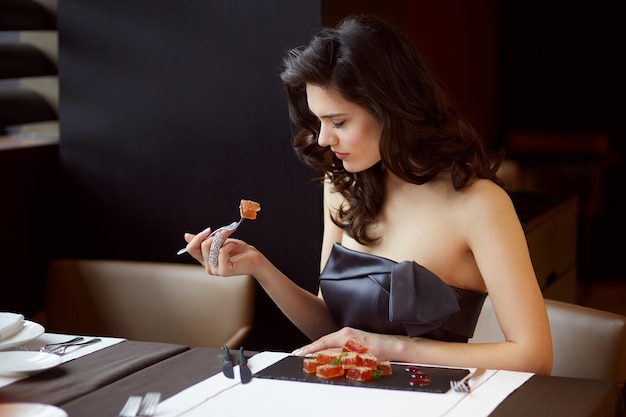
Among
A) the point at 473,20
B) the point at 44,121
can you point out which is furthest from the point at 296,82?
the point at 473,20

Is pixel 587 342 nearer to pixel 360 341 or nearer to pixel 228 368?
pixel 360 341

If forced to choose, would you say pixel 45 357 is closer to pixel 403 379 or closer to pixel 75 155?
pixel 403 379

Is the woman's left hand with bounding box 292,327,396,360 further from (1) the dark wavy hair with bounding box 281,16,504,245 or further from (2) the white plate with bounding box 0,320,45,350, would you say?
(2) the white plate with bounding box 0,320,45,350

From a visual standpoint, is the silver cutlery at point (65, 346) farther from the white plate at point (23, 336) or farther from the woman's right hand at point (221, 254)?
the woman's right hand at point (221, 254)

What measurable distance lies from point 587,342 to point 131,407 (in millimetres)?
1156

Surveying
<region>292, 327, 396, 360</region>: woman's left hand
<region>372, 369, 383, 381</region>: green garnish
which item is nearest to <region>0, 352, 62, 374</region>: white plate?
<region>292, 327, 396, 360</region>: woman's left hand

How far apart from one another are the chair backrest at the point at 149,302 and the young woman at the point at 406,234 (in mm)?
479

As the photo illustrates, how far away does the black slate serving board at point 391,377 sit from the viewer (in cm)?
182

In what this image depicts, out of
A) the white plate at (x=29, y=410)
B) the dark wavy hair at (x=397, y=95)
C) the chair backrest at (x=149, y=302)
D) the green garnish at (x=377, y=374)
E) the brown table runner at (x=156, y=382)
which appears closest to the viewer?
the white plate at (x=29, y=410)

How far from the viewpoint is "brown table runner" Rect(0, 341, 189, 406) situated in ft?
6.07

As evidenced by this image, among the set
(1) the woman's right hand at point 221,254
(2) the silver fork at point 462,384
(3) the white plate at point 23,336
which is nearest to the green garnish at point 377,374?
(2) the silver fork at point 462,384

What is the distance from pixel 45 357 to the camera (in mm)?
2041

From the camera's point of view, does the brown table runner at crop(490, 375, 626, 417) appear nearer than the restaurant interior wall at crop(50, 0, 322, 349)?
Yes

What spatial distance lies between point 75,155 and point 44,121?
18 centimetres
